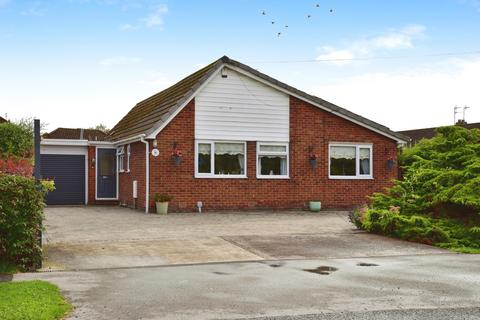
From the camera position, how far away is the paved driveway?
10.7m

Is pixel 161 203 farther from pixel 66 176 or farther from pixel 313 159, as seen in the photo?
pixel 66 176

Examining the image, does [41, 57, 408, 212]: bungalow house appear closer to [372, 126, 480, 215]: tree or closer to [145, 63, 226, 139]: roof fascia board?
[145, 63, 226, 139]: roof fascia board

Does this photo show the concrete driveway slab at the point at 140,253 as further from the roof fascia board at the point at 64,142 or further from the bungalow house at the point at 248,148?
the roof fascia board at the point at 64,142

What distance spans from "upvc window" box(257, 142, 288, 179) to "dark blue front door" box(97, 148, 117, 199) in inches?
283

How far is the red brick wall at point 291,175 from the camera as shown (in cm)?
2070

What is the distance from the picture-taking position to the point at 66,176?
83.3ft

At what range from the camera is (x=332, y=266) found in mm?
9930

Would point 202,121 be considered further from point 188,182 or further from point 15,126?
point 15,126

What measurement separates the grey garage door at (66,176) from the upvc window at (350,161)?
10482 mm

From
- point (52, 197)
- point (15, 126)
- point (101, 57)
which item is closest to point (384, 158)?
point (101, 57)

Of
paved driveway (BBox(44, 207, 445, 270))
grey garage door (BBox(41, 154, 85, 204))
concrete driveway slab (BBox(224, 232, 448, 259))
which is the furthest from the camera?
grey garage door (BBox(41, 154, 85, 204))

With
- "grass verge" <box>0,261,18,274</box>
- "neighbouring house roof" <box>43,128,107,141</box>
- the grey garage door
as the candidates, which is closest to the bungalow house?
the grey garage door

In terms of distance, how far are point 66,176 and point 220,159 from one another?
7.66 m

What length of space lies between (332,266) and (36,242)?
4738 mm
